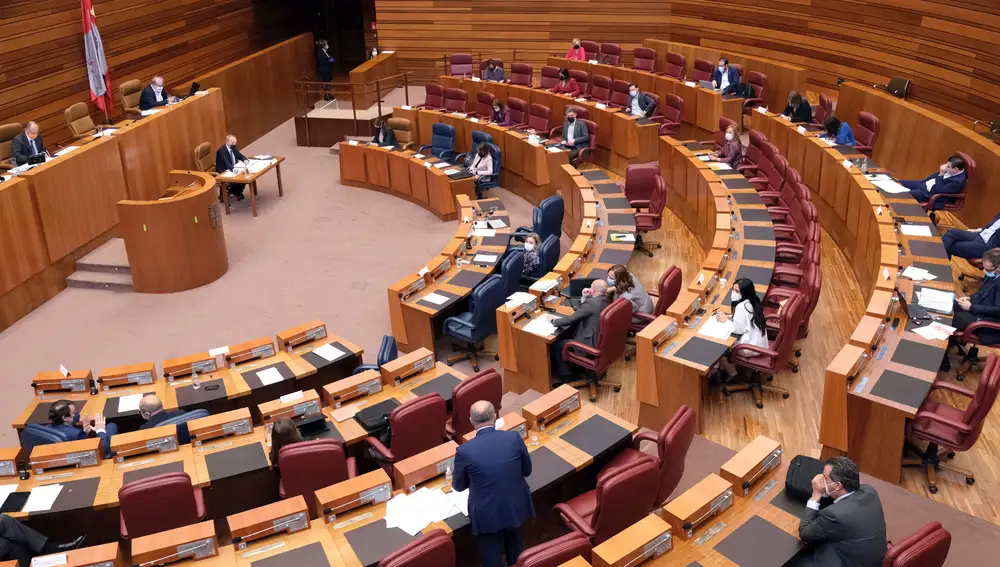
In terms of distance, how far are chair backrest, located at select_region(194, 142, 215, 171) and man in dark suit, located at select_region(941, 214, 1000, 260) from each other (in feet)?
31.9

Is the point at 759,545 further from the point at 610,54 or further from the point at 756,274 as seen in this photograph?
the point at 610,54

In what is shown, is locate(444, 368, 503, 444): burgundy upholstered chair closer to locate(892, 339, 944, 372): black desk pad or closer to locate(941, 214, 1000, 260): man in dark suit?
locate(892, 339, 944, 372): black desk pad

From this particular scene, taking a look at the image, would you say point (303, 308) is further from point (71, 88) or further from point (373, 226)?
point (71, 88)

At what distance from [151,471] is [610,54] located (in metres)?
12.9

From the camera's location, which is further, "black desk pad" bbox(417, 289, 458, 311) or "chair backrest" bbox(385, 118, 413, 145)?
"chair backrest" bbox(385, 118, 413, 145)

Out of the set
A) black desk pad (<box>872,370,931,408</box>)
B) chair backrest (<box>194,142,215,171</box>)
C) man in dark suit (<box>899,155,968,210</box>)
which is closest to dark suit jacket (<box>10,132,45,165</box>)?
chair backrest (<box>194,142,215,171</box>)

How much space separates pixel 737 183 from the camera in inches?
381

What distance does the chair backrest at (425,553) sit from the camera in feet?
12.4

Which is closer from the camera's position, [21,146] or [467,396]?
[467,396]

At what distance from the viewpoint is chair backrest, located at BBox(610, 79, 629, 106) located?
1328 centimetres

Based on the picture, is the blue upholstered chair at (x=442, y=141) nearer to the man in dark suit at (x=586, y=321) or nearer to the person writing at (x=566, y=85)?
the person writing at (x=566, y=85)

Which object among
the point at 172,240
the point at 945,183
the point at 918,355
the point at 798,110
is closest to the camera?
the point at 918,355

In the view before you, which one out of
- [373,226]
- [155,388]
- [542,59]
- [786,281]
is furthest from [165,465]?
[542,59]

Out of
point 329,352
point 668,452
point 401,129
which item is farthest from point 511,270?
point 401,129
